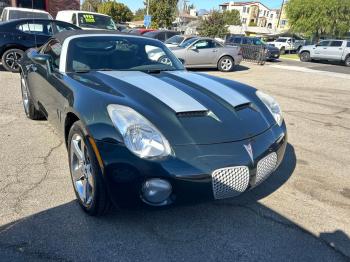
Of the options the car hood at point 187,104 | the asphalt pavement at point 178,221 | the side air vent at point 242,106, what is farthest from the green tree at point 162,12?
the side air vent at point 242,106

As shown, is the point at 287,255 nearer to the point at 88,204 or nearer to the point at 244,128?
the point at 244,128

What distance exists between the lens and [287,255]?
8.07 ft

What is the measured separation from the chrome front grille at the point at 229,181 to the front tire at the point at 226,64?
11.7m

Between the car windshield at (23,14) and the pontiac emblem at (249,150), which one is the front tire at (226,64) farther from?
the pontiac emblem at (249,150)

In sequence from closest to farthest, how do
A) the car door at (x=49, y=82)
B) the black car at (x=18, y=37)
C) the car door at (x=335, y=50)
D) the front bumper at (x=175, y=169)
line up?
the front bumper at (x=175, y=169) < the car door at (x=49, y=82) < the black car at (x=18, y=37) < the car door at (x=335, y=50)

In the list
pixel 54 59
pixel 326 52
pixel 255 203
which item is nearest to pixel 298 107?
pixel 255 203

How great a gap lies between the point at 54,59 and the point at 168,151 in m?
2.26

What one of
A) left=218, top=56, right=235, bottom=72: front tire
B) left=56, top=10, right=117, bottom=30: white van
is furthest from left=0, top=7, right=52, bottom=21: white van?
left=218, top=56, right=235, bottom=72: front tire

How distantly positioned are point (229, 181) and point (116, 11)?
217 feet

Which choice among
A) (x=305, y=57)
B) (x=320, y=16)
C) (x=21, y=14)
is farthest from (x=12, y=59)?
(x=320, y=16)

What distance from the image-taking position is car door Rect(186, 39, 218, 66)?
1295cm

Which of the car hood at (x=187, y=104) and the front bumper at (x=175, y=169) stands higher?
the car hood at (x=187, y=104)

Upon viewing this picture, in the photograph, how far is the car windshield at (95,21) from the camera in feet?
46.7

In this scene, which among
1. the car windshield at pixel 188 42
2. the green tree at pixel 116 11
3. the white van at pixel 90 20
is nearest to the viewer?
the car windshield at pixel 188 42
